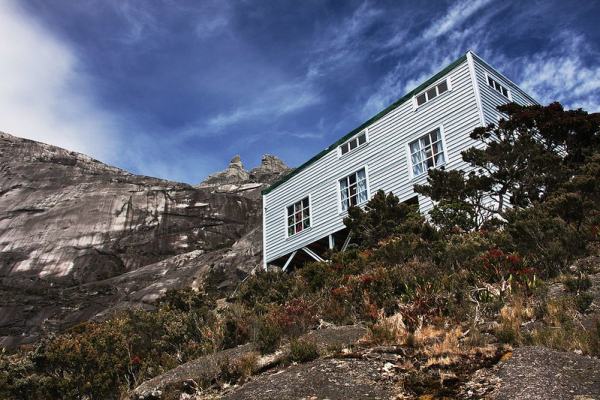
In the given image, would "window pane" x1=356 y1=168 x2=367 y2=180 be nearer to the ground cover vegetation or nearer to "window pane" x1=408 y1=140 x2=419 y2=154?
"window pane" x1=408 y1=140 x2=419 y2=154

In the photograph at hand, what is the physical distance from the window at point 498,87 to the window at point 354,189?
594cm

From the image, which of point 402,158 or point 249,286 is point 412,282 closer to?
point 249,286

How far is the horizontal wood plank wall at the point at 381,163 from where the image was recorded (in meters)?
18.4

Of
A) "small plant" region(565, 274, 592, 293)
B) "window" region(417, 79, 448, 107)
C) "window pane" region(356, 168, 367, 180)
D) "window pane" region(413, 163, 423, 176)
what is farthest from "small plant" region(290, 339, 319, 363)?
"window pane" region(356, 168, 367, 180)

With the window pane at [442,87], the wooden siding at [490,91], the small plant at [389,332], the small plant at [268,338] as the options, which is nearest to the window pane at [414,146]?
the window pane at [442,87]

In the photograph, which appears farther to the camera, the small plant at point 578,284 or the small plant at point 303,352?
the small plant at point 578,284

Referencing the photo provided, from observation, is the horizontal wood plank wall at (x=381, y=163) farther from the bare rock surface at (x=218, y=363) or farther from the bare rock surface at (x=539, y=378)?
the bare rock surface at (x=539, y=378)

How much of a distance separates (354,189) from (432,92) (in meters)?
5.06

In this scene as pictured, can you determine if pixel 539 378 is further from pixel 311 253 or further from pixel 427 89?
pixel 311 253

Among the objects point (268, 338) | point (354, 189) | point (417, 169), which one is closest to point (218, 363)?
point (268, 338)

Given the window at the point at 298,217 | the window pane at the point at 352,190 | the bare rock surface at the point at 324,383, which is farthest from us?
the window at the point at 298,217

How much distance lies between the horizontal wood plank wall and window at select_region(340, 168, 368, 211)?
0.27 meters

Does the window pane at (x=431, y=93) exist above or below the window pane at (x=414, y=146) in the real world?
above

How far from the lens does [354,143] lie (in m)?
22.8
